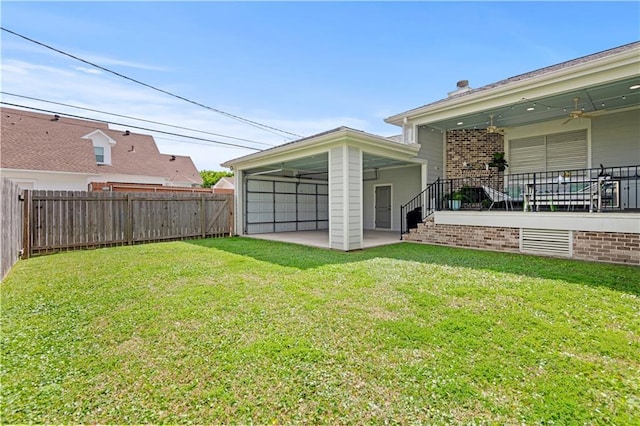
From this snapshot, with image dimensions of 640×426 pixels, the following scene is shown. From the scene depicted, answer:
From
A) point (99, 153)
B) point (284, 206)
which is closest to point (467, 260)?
point (284, 206)

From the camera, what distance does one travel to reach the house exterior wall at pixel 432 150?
34.0 ft

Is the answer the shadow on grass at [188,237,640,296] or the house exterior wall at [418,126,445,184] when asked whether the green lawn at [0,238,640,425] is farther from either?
the house exterior wall at [418,126,445,184]

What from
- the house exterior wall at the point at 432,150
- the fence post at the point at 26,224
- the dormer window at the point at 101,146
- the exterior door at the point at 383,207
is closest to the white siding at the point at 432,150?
the house exterior wall at the point at 432,150

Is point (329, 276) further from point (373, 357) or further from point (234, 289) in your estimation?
point (373, 357)

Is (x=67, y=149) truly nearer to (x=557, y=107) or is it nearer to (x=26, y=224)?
(x=26, y=224)

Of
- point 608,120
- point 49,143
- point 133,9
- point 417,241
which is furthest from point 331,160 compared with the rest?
point 49,143

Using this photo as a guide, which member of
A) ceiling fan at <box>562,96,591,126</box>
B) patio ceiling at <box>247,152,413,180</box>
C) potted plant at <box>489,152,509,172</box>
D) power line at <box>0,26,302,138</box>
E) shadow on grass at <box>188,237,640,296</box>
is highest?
power line at <box>0,26,302,138</box>

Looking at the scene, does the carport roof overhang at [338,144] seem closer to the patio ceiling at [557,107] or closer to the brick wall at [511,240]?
the patio ceiling at [557,107]

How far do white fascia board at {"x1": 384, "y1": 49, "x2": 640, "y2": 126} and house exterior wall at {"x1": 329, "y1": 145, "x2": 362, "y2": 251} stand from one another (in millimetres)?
3062

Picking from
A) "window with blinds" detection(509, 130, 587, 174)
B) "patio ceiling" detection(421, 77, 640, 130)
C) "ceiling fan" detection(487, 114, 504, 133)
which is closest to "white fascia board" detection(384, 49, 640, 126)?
"patio ceiling" detection(421, 77, 640, 130)

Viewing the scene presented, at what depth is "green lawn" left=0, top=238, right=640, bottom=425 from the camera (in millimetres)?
2070

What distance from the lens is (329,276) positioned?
211 inches

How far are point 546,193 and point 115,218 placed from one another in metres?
11.9

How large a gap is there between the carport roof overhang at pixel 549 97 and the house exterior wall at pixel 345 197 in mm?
3149
